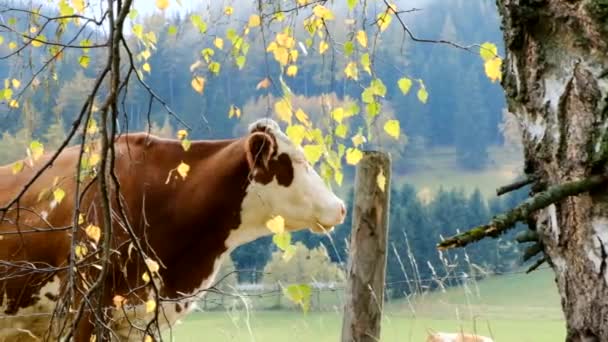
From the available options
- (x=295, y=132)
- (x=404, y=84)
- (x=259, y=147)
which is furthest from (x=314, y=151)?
(x=259, y=147)

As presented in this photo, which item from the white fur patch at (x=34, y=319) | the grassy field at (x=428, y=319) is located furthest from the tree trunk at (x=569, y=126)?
the white fur patch at (x=34, y=319)

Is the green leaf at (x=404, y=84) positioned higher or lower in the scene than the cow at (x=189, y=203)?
higher

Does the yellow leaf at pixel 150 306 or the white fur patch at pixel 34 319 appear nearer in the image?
the yellow leaf at pixel 150 306

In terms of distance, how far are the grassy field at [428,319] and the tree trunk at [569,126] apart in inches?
70.0

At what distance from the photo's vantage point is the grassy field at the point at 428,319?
3.40 m

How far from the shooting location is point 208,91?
6.24m

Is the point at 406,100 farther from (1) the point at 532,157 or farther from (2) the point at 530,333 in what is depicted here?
(1) the point at 532,157

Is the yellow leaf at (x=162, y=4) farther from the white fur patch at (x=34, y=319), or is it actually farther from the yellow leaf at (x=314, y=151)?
the white fur patch at (x=34, y=319)

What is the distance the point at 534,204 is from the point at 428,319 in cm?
290

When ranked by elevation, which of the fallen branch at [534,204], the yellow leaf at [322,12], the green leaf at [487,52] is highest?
the yellow leaf at [322,12]

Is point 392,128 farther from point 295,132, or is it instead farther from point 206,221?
point 206,221

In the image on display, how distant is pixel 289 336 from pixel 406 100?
550 centimetres

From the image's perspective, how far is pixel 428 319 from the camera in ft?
12.4

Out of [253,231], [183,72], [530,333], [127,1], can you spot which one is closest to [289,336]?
[253,231]
